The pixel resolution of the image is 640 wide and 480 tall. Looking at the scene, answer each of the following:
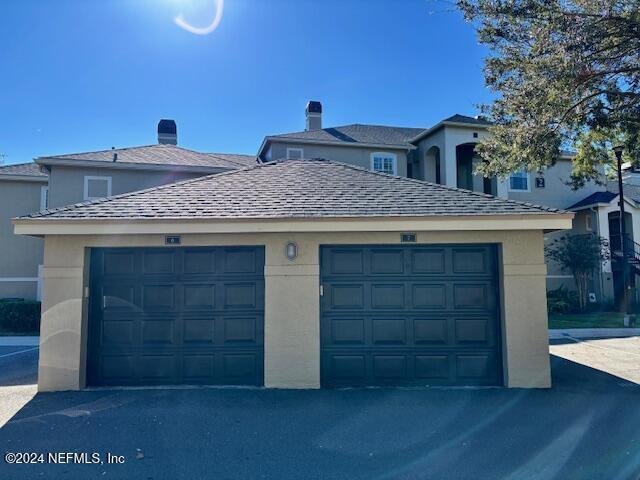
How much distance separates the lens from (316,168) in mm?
10391

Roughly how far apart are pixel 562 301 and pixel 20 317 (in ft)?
65.2

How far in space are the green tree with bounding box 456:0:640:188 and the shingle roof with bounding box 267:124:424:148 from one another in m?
8.57

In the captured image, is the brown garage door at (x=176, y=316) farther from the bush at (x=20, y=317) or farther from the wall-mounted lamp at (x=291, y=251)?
the bush at (x=20, y=317)

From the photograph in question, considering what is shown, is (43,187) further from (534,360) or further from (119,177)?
(534,360)

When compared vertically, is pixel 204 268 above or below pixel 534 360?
above

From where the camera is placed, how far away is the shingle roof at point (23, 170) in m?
17.7

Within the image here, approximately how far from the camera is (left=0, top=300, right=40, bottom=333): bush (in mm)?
14227

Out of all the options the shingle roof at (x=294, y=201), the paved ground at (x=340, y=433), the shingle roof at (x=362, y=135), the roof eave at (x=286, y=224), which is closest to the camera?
the paved ground at (x=340, y=433)

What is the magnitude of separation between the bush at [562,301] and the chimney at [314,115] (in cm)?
1294

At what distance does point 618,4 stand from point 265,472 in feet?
31.6

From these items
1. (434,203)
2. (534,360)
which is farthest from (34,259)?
(534,360)

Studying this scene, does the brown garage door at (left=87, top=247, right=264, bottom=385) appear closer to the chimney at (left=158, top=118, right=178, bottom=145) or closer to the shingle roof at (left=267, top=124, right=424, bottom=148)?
the shingle roof at (left=267, top=124, right=424, bottom=148)

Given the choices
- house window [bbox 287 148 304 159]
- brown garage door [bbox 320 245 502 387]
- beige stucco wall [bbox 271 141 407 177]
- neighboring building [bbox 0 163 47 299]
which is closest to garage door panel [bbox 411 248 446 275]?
brown garage door [bbox 320 245 502 387]

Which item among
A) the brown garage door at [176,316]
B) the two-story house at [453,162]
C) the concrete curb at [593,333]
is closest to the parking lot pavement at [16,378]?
the brown garage door at [176,316]
